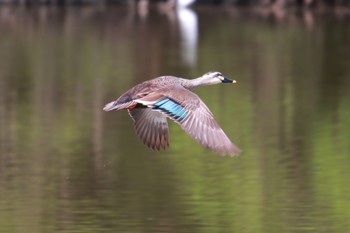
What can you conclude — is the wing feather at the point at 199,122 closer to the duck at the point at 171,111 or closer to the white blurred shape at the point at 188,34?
the duck at the point at 171,111

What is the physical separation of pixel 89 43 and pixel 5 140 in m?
12.0

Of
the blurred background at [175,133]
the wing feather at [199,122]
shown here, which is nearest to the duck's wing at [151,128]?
the wing feather at [199,122]

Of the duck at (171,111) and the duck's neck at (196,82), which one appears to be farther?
the duck's neck at (196,82)

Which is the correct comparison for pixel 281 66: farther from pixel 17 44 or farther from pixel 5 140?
pixel 5 140

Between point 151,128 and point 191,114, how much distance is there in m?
0.92

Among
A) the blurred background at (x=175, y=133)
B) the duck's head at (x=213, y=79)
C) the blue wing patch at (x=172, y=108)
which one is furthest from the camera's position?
the blurred background at (x=175, y=133)

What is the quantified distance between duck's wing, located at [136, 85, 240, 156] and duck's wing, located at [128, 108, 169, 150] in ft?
1.53

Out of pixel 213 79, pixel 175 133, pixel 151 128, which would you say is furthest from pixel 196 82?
pixel 175 133

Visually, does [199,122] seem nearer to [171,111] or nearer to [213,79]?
[171,111]

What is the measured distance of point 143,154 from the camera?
1418 centimetres

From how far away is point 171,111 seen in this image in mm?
9359

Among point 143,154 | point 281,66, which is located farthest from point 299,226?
point 281,66

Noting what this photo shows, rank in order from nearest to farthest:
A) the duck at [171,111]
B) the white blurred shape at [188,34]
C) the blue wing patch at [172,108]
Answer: the duck at [171,111]
the blue wing patch at [172,108]
the white blurred shape at [188,34]

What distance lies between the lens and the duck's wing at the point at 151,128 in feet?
33.0
